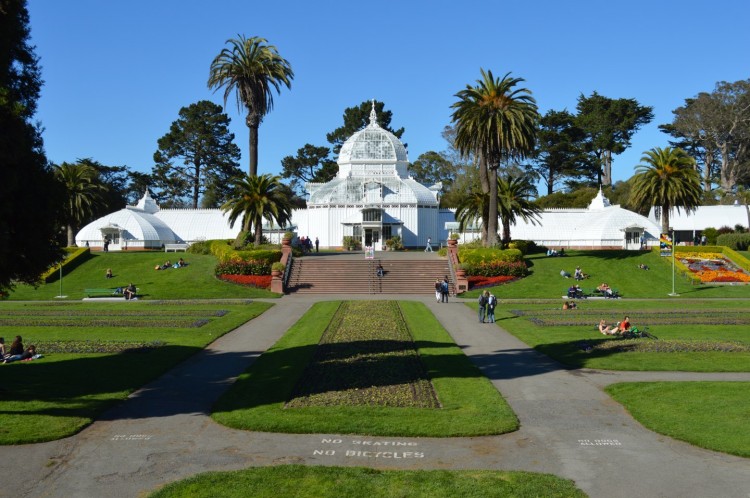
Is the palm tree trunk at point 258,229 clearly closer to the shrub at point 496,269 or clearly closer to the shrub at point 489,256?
the shrub at point 489,256

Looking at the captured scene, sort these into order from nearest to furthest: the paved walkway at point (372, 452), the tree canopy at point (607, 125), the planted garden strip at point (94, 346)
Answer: the paved walkway at point (372, 452)
the planted garden strip at point (94, 346)
the tree canopy at point (607, 125)

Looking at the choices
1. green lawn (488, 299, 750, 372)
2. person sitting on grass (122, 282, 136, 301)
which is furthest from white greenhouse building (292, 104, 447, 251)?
green lawn (488, 299, 750, 372)

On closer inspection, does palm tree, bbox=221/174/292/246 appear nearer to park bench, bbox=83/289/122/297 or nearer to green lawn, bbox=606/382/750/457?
park bench, bbox=83/289/122/297

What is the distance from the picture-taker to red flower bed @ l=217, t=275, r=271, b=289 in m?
49.2

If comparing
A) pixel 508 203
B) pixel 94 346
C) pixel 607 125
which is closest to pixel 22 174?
pixel 94 346

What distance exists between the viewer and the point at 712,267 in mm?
54438

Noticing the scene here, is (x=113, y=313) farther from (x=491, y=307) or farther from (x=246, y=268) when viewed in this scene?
(x=491, y=307)

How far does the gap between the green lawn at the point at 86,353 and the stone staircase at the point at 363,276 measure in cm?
919

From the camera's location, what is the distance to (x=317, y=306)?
39.6m

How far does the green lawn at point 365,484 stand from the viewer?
10836mm

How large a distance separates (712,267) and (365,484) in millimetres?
50919

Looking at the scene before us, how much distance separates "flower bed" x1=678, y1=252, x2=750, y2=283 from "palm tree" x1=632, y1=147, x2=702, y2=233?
4.31 m

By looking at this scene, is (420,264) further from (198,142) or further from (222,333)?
(198,142)

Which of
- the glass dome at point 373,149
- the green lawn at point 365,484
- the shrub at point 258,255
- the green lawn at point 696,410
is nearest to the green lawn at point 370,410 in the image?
the green lawn at point 365,484
